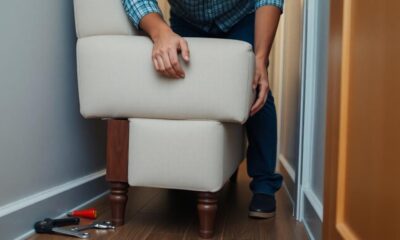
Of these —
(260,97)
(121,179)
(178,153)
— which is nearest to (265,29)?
(260,97)

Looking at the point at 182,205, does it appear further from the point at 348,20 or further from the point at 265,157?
the point at 348,20

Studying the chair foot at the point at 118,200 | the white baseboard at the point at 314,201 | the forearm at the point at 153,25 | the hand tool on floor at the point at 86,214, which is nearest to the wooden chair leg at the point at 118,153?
the chair foot at the point at 118,200

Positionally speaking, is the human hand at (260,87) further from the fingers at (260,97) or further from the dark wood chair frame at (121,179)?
the dark wood chair frame at (121,179)

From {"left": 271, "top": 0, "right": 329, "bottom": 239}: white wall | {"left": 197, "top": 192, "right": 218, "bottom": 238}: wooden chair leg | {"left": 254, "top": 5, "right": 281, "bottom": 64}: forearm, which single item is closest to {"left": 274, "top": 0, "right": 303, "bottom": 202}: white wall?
{"left": 271, "top": 0, "right": 329, "bottom": 239}: white wall

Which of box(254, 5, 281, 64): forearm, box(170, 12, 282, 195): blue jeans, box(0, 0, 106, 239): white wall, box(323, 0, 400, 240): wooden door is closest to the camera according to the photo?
box(323, 0, 400, 240): wooden door

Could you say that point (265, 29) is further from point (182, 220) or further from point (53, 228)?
point (53, 228)

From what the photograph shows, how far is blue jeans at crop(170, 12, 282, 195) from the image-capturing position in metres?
1.22

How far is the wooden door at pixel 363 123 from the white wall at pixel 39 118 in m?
0.65

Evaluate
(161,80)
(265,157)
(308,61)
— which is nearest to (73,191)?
(161,80)

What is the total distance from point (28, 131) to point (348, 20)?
0.72 m

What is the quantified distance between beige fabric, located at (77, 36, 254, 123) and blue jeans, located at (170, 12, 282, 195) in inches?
10.4

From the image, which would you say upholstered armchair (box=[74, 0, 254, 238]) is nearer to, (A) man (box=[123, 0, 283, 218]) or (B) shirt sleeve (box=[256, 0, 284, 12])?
(A) man (box=[123, 0, 283, 218])

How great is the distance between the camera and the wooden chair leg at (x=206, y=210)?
96 cm

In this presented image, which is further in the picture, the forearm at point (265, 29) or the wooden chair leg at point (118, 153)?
the forearm at point (265, 29)
